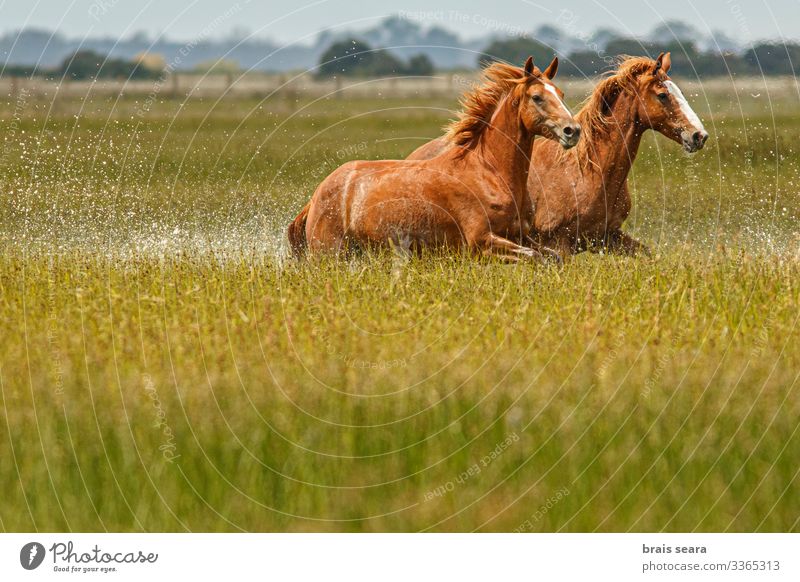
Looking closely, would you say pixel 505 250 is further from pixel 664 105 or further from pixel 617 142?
pixel 664 105

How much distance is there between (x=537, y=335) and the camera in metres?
9.42

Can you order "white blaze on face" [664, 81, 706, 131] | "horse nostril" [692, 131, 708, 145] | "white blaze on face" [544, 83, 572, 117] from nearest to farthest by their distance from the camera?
"white blaze on face" [544, 83, 572, 117] → "horse nostril" [692, 131, 708, 145] → "white blaze on face" [664, 81, 706, 131]

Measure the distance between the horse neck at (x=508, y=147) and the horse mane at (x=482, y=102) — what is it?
0.35 ft

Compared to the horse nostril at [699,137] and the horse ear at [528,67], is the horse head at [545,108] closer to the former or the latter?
the horse ear at [528,67]

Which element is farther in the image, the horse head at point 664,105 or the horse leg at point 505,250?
the horse head at point 664,105

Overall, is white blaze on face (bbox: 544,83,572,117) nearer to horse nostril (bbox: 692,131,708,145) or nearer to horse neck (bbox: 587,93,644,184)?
horse neck (bbox: 587,93,644,184)

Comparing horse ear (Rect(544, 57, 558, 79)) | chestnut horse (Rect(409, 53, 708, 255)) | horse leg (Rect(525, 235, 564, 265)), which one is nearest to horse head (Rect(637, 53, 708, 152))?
chestnut horse (Rect(409, 53, 708, 255))

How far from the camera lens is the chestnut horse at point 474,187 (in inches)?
529

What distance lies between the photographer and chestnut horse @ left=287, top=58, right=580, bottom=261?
44.1ft

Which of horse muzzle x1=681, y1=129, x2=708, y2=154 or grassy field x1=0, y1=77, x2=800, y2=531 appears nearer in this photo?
grassy field x1=0, y1=77, x2=800, y2=531

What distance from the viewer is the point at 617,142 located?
1420 cm

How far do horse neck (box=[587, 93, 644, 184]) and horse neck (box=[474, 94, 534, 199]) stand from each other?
3.45 feet

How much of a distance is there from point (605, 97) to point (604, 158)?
64cm
